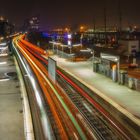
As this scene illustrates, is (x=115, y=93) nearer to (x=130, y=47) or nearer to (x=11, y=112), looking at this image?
(x=11, y=112)

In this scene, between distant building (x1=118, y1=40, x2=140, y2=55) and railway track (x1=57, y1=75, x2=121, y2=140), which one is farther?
distant building (x1=118, y1=40, x2=140, y2=55)

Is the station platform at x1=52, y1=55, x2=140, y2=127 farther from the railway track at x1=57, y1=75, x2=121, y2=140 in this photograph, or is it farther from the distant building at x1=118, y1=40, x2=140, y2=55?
the distant building at x1=118, y1=40, x2=140, y2=55

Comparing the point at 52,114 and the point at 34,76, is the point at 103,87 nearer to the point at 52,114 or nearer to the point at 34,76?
the point at 52,114

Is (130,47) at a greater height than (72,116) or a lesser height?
greater

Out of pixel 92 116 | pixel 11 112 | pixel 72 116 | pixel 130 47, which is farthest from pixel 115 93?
pixel 130 47

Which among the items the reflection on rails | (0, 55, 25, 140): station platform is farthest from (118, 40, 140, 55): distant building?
(0, 55, 25, 140): station platform

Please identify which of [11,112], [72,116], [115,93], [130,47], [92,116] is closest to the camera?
[11,112]

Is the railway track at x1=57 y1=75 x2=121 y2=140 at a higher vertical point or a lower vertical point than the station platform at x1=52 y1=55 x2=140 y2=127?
lower

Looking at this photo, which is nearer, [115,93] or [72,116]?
[72,116]

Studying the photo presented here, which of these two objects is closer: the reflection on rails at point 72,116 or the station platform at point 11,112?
the station platform at point 11,112

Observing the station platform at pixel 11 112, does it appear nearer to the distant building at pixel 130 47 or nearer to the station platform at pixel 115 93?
the station platform at pixel 115 93

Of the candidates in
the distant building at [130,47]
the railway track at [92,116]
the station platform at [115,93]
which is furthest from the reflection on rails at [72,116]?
the distant building at [130,47]

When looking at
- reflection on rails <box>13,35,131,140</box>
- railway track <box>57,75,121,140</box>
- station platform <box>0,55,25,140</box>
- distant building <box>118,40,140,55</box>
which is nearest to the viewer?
station platform <box>0,55,25,140</box>

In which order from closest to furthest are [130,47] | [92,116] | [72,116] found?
1. [72,116]
2. [92,116]
3. [130,47]
